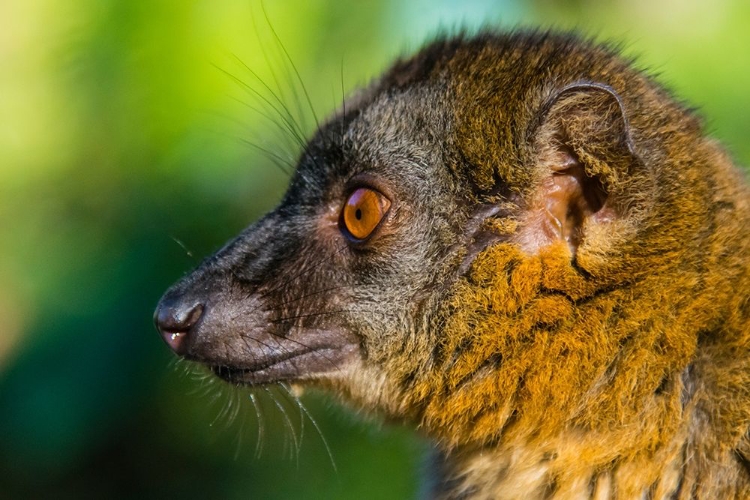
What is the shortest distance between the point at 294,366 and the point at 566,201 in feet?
4.06

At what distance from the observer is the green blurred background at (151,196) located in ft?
22.5

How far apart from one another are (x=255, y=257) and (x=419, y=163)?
78cm

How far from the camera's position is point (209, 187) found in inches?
289

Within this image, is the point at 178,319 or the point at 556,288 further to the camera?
the point at 178,319

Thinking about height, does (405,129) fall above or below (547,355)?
above

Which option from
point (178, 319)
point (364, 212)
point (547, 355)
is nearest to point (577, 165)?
point (547, 355)

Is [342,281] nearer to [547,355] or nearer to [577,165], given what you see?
[547,355]

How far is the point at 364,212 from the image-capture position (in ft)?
10.9

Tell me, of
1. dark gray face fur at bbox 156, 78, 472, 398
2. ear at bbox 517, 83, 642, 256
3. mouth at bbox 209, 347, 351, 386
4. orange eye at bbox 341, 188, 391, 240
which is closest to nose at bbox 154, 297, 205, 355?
dark gray face fur at bbox 156, 78, 472, 398

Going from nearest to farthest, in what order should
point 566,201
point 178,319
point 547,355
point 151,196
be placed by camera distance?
1. point 547,355
2. point 566,201
3. point 178,319
4. point 151,196

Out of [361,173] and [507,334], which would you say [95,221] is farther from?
[507,334]

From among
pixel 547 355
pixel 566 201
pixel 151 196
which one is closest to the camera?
pixel 547 355

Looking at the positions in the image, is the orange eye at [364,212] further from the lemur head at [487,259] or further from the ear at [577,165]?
the ear at [577,165]

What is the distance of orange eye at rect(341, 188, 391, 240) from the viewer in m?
3.30
